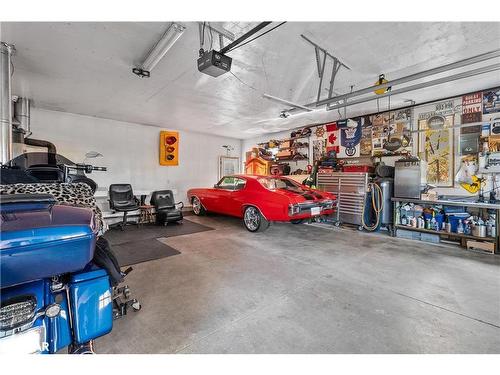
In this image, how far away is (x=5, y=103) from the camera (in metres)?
2.70

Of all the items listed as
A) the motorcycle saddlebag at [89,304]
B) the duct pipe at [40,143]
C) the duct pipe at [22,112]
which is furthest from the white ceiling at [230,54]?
the motorcycle saddlebag at [89,304]

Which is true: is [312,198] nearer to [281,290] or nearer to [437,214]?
[437,214]

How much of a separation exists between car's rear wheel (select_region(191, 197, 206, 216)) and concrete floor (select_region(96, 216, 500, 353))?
124 inches

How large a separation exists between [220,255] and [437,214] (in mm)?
4121

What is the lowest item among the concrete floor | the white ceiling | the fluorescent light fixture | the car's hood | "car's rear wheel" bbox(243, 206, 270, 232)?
the concrete floor

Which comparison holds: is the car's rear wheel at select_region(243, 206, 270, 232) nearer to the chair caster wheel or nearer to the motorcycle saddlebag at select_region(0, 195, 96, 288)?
the chair caster wheel

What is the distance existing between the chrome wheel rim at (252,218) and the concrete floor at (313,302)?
1.14m

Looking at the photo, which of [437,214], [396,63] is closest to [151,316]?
[396,63]

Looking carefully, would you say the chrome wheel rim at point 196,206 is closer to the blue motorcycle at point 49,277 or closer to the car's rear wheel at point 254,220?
the car's rear wheel at point 254,220

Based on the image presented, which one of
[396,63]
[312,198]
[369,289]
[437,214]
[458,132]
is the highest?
[396,63]

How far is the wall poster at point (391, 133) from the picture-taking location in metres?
5.08

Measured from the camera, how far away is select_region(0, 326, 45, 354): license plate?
0.98 m

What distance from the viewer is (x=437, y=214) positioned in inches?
170

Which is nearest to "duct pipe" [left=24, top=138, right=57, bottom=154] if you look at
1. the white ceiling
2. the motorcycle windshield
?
the white ceiling
